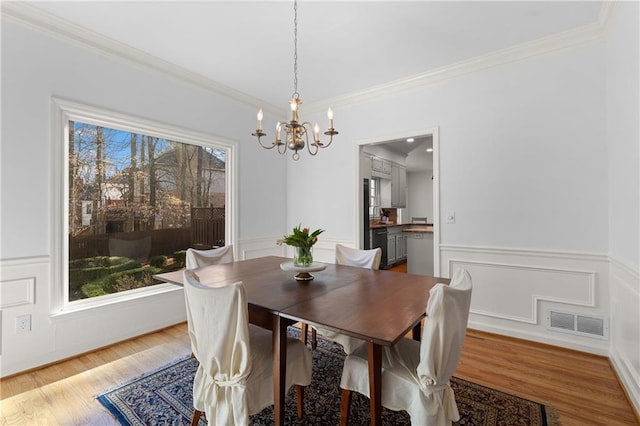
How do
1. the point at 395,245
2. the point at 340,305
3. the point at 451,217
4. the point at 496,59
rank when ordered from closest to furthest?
the point at 340,305
the point at 496,59
the point at 451,217
the point at 395,245

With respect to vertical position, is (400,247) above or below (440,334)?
below

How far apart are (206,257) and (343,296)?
5.00 ft

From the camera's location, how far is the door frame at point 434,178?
3.23 metres

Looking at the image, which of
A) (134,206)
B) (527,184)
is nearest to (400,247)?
(527,184)

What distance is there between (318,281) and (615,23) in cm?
289

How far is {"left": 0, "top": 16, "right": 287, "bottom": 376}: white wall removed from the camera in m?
2.17

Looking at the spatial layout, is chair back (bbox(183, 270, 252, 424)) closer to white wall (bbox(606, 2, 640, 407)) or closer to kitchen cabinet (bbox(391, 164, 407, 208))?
white wall (bbox(606, 2, 640, 407))

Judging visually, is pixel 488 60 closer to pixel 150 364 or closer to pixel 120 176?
pixel 120 176

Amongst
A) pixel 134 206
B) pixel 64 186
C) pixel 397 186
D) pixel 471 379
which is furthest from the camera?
pixel 397 186

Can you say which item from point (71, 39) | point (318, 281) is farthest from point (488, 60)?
point (71, 39)

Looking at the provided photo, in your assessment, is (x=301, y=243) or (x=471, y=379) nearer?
(x=301, y=243)

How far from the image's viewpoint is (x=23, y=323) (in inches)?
87.5

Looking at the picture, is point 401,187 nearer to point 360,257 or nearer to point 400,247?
point 400,247

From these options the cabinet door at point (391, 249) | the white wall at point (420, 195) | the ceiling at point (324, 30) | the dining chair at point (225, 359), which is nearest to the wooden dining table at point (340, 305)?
the dining chair at point (225, 359)
